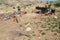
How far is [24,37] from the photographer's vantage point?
1034 centimetres

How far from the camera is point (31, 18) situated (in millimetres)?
13250

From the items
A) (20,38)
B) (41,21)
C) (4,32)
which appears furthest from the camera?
(41,21)

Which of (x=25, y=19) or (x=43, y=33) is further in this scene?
(x=25, y=19)

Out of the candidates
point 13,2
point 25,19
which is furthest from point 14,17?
point 13,2

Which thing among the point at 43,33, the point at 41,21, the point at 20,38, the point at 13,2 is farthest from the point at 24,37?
the point at 13,2

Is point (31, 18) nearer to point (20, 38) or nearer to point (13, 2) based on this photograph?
point (20, 38)

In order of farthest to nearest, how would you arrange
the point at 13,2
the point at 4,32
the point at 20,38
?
the point at 13,2, the point at 4,32, the point at 20,38

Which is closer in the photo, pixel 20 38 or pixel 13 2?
pixel 20 38

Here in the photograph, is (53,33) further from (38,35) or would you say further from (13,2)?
(13,2)

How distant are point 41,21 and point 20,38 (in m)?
2.55

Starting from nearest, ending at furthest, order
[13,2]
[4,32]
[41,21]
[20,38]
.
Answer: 1. [20,38]
2. [4,32]
3. [41,21]
4. [13,2]

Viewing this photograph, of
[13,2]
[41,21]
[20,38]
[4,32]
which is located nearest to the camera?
[20,38]

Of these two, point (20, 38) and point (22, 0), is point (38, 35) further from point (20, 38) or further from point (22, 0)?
point (22, 0)

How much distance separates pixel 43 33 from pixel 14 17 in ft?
9.49
